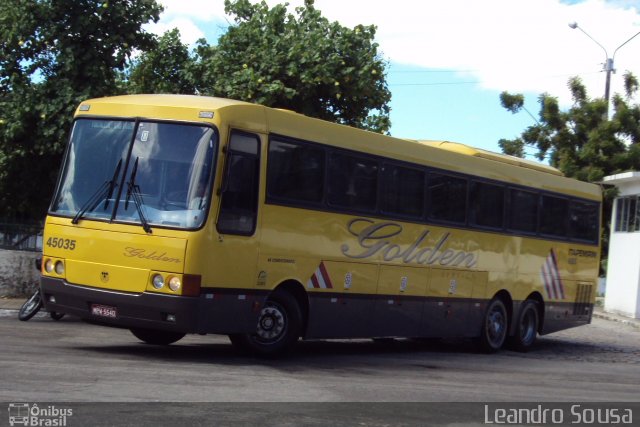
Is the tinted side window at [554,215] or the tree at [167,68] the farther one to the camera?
the tree at [167,68]

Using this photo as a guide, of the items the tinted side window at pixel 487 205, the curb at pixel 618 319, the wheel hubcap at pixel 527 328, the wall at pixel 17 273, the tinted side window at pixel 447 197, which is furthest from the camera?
the curb at pixel 618 319

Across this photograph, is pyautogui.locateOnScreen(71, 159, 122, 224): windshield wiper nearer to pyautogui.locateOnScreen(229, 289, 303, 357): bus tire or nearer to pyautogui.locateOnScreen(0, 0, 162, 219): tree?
pyautogui.locateOnScreen(229, 289, 303, 357): bus tire

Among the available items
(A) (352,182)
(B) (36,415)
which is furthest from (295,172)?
(B) (36,415)

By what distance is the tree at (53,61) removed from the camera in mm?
18719

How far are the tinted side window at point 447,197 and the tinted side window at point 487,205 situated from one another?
12.6 inches

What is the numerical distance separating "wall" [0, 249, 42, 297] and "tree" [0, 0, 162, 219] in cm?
172

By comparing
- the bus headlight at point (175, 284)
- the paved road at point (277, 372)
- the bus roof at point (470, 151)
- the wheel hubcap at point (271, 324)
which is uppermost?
the bus roof at point (470, 151)

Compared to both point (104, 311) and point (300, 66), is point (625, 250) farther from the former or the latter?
point (104, 311)

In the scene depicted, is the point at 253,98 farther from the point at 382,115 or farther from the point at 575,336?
the point at 575,336

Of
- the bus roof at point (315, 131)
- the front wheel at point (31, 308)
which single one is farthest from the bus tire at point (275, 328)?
the front wheel at point (31, 308)

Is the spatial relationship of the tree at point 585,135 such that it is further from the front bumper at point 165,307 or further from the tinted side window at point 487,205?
the front bumper at point 165,307

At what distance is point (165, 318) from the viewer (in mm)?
11125

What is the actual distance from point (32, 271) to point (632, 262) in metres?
19.2


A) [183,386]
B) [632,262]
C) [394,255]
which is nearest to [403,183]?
[394,255]
